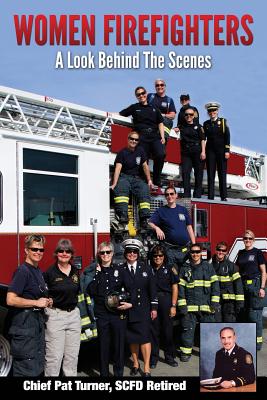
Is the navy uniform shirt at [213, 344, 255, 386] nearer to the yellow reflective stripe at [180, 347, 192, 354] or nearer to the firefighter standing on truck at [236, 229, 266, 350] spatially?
the yellow reflective stripe at [180, 347, 192, 354]

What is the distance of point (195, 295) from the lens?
21.5 ft

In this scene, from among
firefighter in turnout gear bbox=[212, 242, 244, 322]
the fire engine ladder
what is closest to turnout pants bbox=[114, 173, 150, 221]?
the fire engine ladder

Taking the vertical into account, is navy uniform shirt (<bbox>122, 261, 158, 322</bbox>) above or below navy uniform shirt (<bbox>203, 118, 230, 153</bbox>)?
below

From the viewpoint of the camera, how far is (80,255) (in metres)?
6.10

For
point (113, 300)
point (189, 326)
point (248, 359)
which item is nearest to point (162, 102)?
point (189, 326)

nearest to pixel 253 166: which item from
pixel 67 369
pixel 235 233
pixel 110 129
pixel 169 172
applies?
pixel 235 233

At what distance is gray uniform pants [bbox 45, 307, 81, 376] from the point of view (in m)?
4.55

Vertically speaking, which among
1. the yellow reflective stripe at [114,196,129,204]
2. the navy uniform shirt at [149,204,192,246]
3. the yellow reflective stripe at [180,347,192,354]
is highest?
the yellow reflective stripe at [114,196,129,204]

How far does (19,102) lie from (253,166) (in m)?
6.01

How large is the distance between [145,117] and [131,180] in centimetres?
114

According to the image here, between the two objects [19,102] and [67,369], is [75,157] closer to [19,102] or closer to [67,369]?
[19,102]

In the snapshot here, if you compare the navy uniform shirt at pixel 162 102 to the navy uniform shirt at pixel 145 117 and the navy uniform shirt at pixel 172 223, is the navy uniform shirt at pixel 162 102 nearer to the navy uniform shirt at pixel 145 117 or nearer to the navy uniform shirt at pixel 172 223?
the navy uniform shirt at pixel 145 117

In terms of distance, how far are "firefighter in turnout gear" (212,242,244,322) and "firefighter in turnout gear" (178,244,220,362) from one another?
34cm

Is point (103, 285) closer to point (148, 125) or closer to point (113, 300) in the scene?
point (113, 300)
